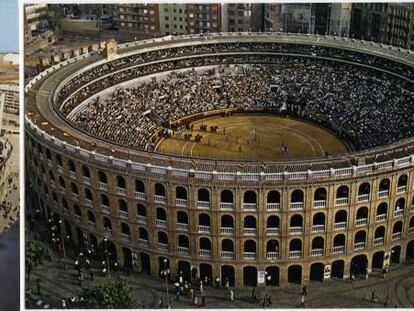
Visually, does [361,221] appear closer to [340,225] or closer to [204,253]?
[340,225]

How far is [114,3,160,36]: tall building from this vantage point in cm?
11050

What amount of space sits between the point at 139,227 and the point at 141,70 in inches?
1311

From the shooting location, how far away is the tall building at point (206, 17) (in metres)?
105

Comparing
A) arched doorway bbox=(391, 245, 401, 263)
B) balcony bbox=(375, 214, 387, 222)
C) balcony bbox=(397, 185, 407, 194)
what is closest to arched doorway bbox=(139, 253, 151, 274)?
balcony bbox=(375, 214, 387, 222)

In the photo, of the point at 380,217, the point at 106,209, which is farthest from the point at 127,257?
the point at 380,217

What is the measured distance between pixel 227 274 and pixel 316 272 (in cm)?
691

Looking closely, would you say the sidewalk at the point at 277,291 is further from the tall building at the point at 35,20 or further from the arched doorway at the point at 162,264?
the tall building at the point at 35,20

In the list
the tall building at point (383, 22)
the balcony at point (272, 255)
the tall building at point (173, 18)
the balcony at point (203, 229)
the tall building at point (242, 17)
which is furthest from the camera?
the tall building at point (173, 18)

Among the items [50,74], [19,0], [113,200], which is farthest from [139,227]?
[50,74]

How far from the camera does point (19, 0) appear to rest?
43.2m

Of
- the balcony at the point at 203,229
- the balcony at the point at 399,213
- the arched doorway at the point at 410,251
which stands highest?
the balcony at the point at 399,213

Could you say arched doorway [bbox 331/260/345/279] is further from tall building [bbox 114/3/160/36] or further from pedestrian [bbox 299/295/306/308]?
tall building [bbox 114/3/160/36]

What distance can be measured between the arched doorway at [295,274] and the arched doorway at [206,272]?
6.06 meters

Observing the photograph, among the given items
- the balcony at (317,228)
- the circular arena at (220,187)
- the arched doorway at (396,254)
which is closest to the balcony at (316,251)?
the circular arena at (220,187)
